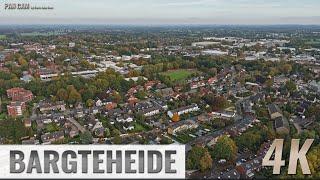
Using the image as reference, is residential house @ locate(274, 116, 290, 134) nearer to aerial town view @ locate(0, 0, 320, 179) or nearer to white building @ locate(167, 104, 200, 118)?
aerial town view @ locate(0, 0, 320, 179)

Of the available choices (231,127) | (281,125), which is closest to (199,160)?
(231,127)

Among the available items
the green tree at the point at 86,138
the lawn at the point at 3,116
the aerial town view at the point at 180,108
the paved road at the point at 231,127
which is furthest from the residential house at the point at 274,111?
the lawn at the point at 3,116

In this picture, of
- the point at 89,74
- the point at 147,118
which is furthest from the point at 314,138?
the point at 89,74

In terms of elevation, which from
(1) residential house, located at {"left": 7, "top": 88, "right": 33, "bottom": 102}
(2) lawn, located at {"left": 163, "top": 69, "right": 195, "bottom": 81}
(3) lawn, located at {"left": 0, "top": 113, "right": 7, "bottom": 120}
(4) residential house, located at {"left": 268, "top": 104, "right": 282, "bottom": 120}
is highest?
(2) lawn, located at {"left": 163, "top": 69, "right": 195, "bottom": 81}

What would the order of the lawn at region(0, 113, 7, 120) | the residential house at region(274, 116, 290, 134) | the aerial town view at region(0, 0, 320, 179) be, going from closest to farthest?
1. the aerial town view at region(0, 0, 320, 179)
2. the residential house at region(274, 116, 290, 134)
3. the lawn at region(0, 113, 7, 120)

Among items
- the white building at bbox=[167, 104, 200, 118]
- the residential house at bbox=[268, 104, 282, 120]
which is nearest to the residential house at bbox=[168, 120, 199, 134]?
the white building at bbox=[167, 104, 200, 118]

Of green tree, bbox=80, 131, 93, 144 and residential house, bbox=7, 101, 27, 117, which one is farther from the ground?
residential house, bbox=7, 101, 27, 117

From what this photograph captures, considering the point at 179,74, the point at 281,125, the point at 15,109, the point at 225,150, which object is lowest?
the point at 225,150

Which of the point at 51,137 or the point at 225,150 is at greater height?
the point at 225,150

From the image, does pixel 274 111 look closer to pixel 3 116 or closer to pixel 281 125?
pixel 281 125
